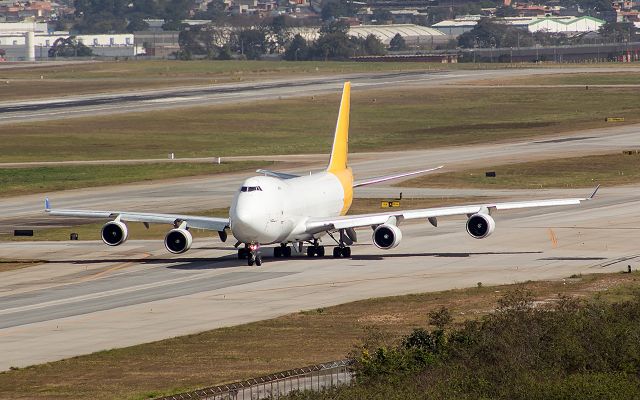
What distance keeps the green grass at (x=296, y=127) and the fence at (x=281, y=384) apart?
95.1 m

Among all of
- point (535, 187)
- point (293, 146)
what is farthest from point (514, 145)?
point (535, 187)

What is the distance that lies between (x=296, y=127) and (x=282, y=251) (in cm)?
9302

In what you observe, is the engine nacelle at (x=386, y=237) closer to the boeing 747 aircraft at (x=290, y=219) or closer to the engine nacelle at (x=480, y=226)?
the boeing 747 aircraft at (x=290, y=219)

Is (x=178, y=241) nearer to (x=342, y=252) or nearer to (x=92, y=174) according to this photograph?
(x=342, y=252)

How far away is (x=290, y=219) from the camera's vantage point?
233ft

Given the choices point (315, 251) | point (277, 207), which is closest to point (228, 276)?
point (277, 207)

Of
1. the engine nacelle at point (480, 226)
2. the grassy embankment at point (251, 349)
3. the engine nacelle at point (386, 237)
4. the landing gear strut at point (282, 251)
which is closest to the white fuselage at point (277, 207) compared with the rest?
the landing gear strut at point (282, 251)

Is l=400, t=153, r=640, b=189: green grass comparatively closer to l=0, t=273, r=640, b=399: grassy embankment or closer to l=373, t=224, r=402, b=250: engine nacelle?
l=373, t=224, r=402, b=250: engine nacelle

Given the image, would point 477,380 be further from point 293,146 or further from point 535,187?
point 293,146

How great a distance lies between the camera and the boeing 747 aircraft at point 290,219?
68625 mm

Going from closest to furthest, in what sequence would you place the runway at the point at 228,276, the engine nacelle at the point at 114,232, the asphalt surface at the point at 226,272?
the runway at the point at 228,276, the asphalt surface at the point at 226,272, the engine nacelle at the point at 114,232

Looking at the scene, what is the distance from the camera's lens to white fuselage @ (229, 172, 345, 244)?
67.9m

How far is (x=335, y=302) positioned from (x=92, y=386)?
17871mm

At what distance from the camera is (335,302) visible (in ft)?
201
